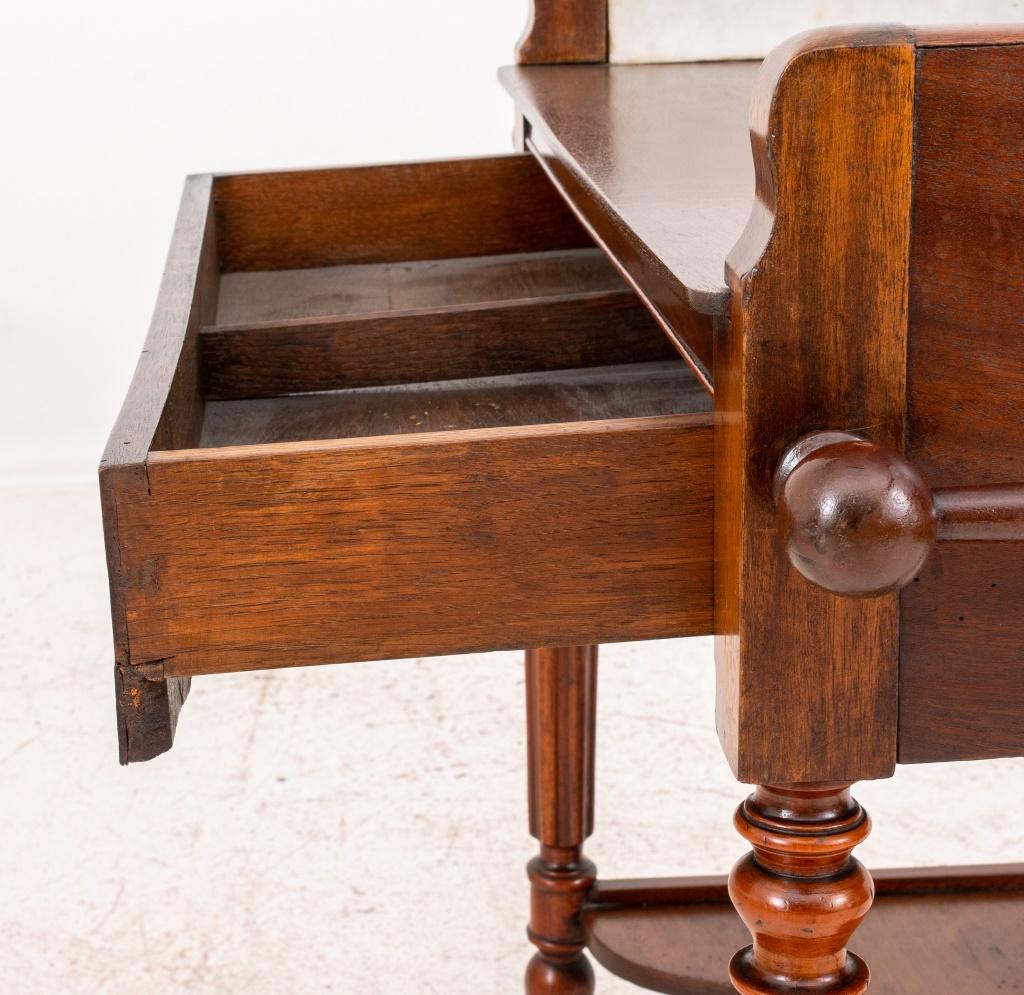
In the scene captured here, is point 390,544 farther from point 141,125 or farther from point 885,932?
point 141,125

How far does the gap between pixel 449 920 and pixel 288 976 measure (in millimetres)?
211

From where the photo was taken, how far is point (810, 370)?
2.05 feet

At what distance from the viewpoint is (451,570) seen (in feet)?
2.27

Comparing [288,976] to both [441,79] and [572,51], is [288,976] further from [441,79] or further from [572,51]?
[441,79]

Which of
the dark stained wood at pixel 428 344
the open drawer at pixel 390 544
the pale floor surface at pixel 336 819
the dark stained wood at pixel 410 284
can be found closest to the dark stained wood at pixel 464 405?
the dark stained wood at pixel 428 344

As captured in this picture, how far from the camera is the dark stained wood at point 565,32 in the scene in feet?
5.39

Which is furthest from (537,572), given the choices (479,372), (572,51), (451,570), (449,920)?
(449,920)

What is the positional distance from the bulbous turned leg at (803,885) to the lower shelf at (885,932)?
0.55 metres

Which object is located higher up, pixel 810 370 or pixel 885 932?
pixel 810 370

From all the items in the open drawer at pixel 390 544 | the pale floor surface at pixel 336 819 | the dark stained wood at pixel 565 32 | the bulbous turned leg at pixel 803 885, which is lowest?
the pale floor surface at pixel 336 819

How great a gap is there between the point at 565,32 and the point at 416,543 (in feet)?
3.64

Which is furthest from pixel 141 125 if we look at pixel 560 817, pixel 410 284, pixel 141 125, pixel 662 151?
pixel 662 151

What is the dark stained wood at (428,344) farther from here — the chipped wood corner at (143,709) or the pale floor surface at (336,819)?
the pale floor surface at (336,819)

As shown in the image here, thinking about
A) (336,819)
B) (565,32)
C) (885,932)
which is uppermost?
(565,32)
